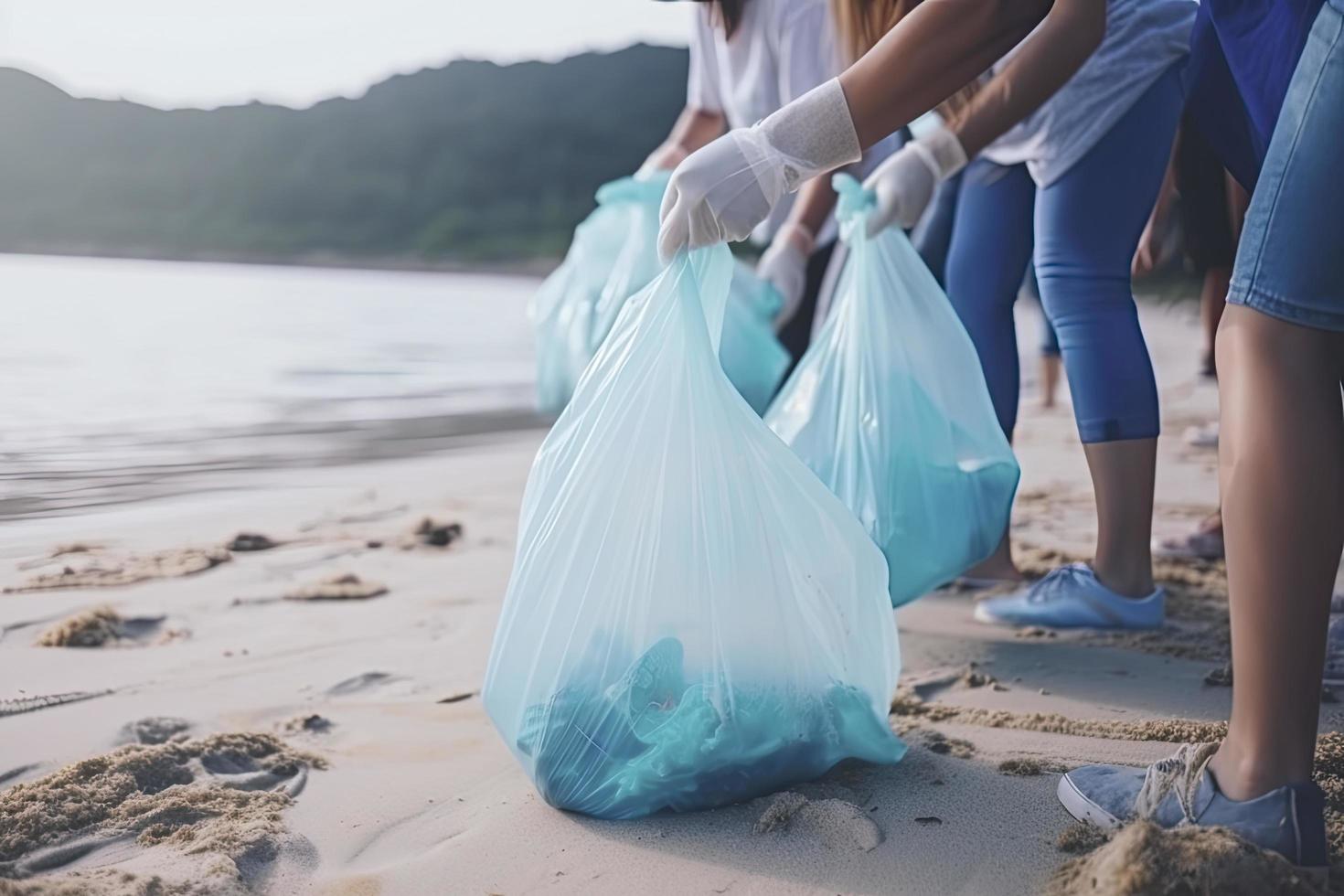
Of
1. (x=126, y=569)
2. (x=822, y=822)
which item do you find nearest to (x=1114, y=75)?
(x=822, y=822)

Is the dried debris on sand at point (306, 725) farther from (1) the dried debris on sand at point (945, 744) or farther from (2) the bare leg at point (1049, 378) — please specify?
(2) the bare leg at point (1049, 378)

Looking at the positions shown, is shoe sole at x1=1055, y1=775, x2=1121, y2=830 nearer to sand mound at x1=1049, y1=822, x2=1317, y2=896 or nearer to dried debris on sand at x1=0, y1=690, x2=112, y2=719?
sand mound at x1=1049, y1=822, x2=1317, y2=896

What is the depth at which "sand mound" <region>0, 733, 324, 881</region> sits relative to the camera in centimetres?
99

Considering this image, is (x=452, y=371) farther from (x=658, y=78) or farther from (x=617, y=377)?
A: (x=658, y=78)

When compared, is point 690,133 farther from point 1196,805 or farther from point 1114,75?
point 1196,805

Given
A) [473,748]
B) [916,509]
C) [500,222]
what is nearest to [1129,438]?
[916,509]

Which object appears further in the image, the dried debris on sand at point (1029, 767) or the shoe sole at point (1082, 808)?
the dried debris on sand at point (1029, 767)

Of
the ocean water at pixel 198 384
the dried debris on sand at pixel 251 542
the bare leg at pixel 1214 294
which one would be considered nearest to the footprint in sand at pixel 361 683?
the ocean water at pixel 198 384

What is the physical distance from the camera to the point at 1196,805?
36.9 inches

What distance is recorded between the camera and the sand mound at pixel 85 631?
152cm

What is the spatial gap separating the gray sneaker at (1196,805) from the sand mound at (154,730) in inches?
36.7

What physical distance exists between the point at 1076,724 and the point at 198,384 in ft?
11.0

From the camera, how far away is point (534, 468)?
1186 mm

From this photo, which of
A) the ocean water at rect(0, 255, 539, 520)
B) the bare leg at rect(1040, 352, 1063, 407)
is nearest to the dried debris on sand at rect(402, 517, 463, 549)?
the ocean water at rect(0, 255, 539, 520)
